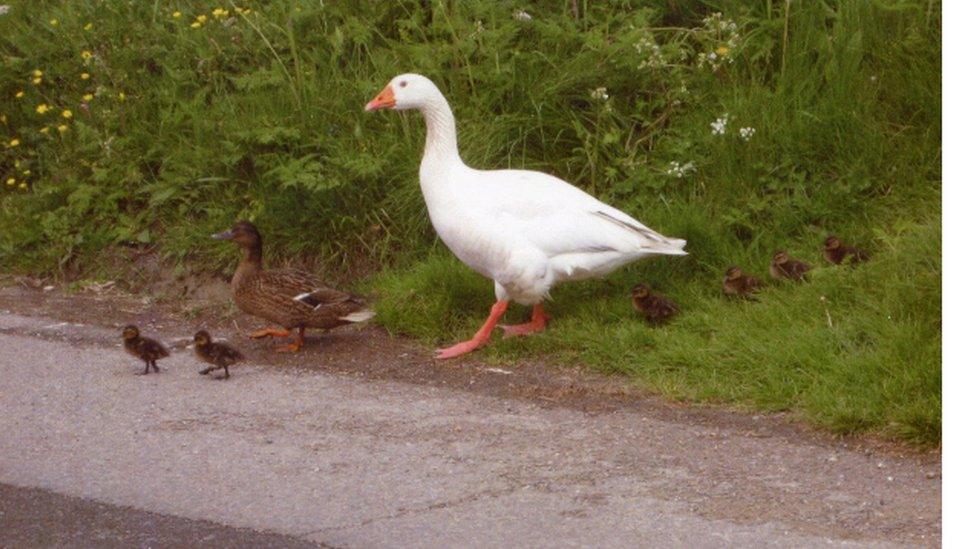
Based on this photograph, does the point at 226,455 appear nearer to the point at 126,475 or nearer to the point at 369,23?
the point at 126,475

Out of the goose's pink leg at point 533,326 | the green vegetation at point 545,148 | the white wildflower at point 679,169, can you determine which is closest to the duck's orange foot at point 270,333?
the green vegetation at point 545,148

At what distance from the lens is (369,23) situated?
10633 millimetres

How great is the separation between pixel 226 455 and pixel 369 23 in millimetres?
4806

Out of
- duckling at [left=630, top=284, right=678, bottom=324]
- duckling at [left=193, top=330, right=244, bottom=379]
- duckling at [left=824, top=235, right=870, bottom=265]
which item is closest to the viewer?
duckling at [left=193, top=330, right=244, bottom=379]

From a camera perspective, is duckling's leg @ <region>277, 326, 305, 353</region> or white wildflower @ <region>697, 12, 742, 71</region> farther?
white wildflower @ <region>697, 12, 742, 71</region>

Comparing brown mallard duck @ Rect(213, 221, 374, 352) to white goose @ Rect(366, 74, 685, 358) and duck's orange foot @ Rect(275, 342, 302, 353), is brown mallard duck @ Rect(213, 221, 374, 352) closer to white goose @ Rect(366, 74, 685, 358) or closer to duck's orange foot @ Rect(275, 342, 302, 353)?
duck's orange foot @ Rect(275, 342, 302, 353)

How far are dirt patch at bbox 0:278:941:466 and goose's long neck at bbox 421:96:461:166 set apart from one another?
37.6 inches

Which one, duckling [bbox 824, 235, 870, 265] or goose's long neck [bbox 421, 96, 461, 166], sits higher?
goose's long neck [bbox 421, 96, 461, 166]

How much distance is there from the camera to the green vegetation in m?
7.93

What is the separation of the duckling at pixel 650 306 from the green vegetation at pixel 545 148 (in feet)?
0.29

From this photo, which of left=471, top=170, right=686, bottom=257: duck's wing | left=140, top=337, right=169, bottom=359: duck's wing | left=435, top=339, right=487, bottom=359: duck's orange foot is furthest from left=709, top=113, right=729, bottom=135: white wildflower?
left=140, top=337, right=169, bottom=359: duck's wing

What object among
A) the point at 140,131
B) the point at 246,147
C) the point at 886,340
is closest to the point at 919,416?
the point at 886,340

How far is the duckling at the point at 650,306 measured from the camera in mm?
8148

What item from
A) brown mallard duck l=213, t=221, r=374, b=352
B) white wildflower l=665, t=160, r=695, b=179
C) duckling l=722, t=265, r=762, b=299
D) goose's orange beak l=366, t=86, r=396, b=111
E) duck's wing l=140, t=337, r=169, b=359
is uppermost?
goose's orange beak l=366, t=86, r=396, b=111
